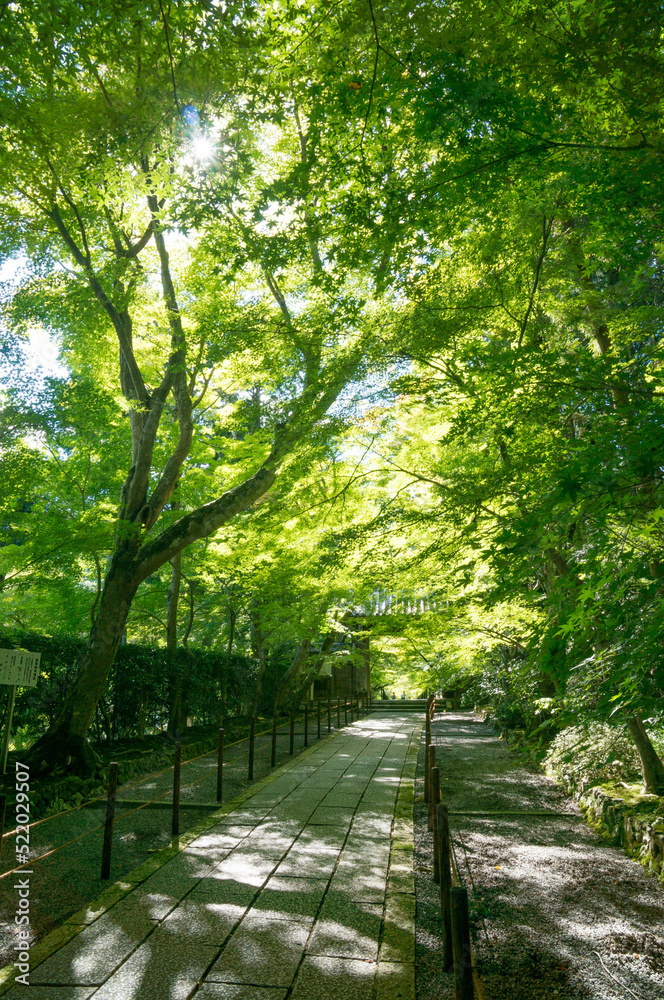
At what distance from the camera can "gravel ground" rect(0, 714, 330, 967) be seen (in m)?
4.72

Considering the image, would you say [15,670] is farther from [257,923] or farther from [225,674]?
[225,674]

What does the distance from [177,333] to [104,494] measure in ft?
21.7

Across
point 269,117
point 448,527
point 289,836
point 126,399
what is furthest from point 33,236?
point 289,836

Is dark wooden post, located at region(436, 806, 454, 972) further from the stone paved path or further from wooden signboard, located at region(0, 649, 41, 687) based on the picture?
wooden signboard, located at region(0, 649, 41, 687)

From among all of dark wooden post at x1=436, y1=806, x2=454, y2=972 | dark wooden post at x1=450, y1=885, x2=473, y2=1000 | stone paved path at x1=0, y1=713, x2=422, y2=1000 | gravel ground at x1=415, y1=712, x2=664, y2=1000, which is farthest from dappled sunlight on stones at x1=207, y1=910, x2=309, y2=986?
Answer: dark wooden post at x1=450, y1=885, x2=473, y2=1000

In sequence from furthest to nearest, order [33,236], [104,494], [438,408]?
[104,494], [33,236], [438,408]

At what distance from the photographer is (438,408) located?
26.6 feet

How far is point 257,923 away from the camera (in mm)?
4266

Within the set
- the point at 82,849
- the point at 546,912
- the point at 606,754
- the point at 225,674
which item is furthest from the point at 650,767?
the point at 225,674

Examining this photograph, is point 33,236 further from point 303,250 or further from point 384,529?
point 384,529

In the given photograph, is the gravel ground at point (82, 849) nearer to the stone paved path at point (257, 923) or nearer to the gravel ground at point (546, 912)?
the stone paved path at point (257, 923)

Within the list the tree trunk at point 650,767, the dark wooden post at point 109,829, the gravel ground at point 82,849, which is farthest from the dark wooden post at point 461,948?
the tree trunk at point 650,767

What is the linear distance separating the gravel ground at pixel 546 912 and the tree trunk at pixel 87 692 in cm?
504

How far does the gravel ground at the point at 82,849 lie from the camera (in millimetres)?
4719
